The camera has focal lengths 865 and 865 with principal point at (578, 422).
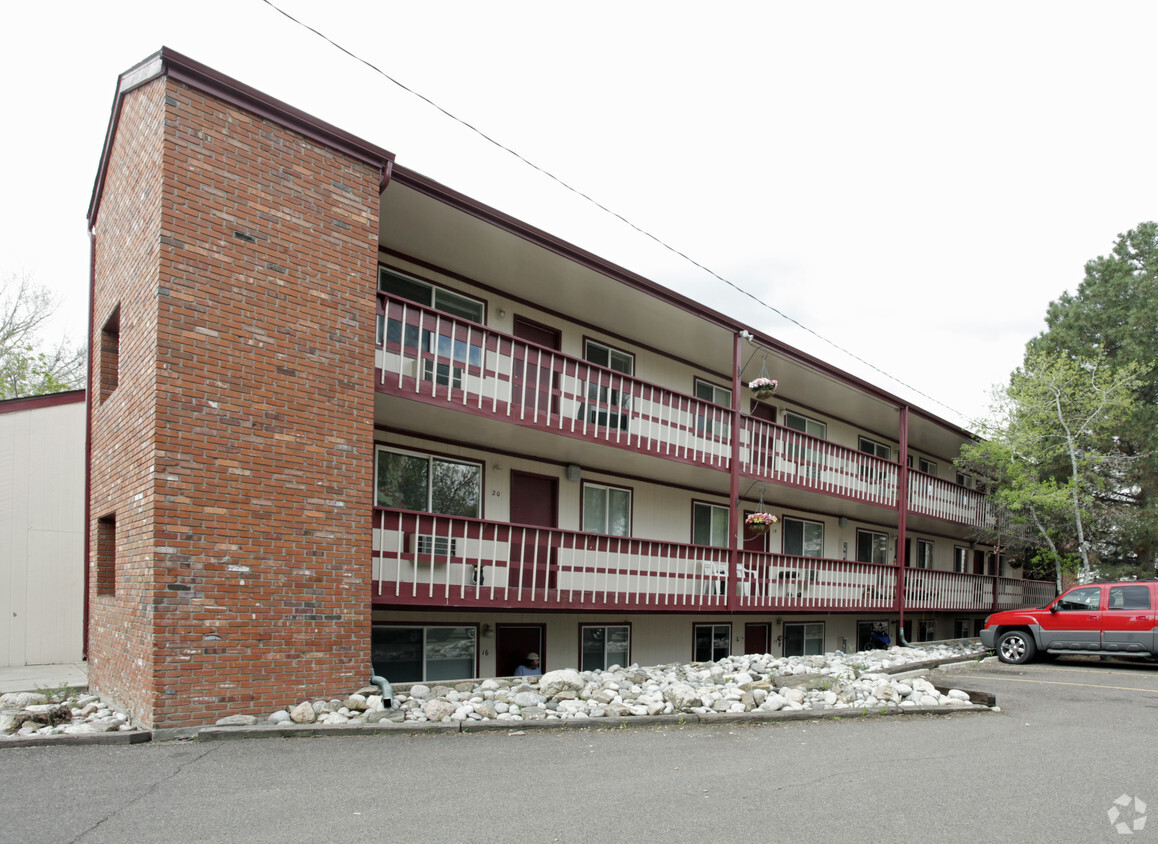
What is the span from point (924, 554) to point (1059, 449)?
6079 mm

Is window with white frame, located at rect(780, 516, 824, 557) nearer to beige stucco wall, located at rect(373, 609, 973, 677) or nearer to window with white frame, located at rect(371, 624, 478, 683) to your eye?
beige stucco wall, located at rect(373, 609, 973, 677)

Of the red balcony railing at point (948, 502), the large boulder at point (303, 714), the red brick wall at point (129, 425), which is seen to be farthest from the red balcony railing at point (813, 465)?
the red brick wall at point (129, 425)

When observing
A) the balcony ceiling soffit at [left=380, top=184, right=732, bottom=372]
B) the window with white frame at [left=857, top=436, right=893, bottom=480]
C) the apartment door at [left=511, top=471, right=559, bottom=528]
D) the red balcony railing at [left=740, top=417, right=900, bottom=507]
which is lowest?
the apartment door at [left=511, top=471, right=559, bottom=528]

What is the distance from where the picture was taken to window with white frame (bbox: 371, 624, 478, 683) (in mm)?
12531

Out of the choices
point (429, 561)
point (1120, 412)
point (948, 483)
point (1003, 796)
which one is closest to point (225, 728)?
point (429, 561)

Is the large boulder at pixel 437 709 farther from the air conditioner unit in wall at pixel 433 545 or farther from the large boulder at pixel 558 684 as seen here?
the air conditioner unit in wall at pixel 433 545

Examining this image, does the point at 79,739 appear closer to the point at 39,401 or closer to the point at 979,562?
the point at 39,401

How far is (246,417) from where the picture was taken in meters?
9.00

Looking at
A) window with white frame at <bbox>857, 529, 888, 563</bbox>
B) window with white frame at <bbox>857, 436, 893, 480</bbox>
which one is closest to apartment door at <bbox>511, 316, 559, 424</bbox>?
window with white frame at <bbox>857, 436, 893, 480</bbox>

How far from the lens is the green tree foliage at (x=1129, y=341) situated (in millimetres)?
25172

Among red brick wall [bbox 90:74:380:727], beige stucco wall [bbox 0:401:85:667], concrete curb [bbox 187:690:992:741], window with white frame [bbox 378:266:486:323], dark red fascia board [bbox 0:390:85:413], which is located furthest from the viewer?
dark red fascia board [bbox 0:390:85:413]

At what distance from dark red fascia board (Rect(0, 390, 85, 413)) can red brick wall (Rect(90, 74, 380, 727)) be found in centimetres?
506

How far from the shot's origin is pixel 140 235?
954cm

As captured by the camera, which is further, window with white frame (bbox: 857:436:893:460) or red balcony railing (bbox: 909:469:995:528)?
window with white frame (bbox: 857:436:893:460)
